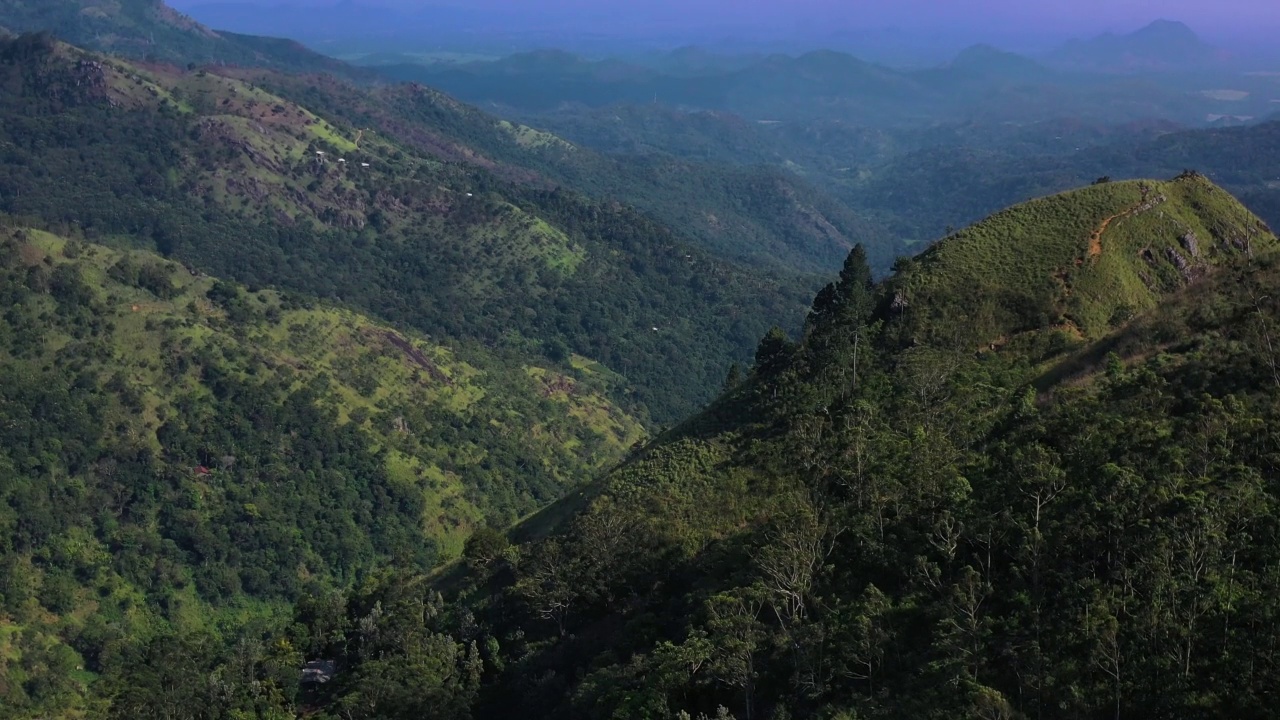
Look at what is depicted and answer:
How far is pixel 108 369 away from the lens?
96.2 meters

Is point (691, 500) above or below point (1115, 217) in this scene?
below

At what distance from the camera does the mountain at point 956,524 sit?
75.9 ft

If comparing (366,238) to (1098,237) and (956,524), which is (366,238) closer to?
(1098,237)

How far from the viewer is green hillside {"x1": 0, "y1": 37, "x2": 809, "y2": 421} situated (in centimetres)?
16600

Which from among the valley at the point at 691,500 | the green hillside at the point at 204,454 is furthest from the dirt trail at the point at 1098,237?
the green hillside at the point at 204,454

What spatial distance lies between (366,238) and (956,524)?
172552mm

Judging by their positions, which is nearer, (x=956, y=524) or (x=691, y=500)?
(x=956, y=524)

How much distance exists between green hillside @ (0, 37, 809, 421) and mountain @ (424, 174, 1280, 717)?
10134cm

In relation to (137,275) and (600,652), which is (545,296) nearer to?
(137,275)

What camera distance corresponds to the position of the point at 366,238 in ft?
618

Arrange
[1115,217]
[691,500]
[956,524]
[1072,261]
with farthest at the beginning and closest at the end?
1. [1115,217]
2. [1072,261]
3. [691,500]
4. [956,524]

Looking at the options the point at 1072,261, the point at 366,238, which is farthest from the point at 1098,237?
the point at 366,238

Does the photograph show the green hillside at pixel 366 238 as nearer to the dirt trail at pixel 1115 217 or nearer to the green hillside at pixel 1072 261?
the green hillside at pixel 1072 261

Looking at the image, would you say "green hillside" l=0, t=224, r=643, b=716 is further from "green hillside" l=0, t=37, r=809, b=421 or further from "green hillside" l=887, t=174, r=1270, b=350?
"green hillside" l=0, t=37, r=809, b=421
